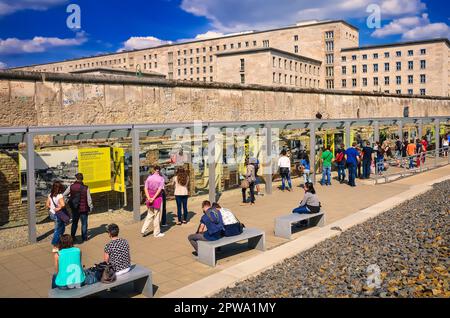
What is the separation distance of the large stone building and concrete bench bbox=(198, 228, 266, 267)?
2555 inches

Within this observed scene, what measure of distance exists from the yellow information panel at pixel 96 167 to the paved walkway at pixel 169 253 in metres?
0.99

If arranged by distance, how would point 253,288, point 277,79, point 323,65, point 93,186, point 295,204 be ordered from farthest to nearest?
point 323,65 < point 277,79 < point 295,204 < point 93,186 < point 253,288

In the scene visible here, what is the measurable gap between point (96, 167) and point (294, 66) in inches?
2973

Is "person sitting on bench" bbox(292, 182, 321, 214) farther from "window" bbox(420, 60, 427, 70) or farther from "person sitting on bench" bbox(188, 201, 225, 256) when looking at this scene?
"window" bbox(420, 60, 427, 70)

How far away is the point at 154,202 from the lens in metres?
9.43

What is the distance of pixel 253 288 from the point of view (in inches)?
242

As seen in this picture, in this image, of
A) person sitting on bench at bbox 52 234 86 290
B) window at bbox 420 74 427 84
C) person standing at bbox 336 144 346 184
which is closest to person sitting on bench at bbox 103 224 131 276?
person sitting on bench at bbox 52 234 86 290

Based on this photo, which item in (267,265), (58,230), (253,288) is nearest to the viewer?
(253,288)

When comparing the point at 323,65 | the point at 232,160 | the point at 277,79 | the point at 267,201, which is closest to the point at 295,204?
the point at 267,201

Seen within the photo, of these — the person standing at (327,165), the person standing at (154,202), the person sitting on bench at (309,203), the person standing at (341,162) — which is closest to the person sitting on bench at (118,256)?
the person standing at (154,202)

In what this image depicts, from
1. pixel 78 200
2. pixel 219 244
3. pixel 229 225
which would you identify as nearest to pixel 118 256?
pixel 219 244

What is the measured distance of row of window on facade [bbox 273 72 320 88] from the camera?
74312 mm

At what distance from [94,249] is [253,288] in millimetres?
3838
